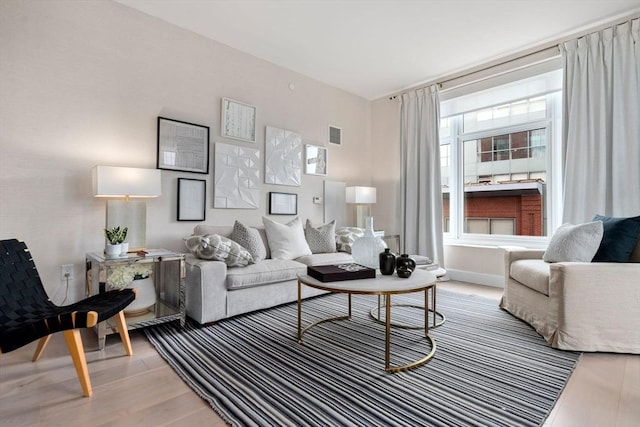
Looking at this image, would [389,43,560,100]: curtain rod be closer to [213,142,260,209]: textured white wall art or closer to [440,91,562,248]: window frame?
[440,91,562,248]: window frame

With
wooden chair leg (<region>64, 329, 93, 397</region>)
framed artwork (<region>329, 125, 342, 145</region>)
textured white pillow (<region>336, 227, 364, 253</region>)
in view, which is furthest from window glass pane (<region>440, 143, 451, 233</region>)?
wooden chair leg (<region>64, 329, 93, 397</region>)

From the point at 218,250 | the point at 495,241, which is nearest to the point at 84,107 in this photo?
the point at 218,250

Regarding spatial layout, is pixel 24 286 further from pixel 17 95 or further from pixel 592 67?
pixel 592 67

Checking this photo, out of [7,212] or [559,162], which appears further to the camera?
[559,162]

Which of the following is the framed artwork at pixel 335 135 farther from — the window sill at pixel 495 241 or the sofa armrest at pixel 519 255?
the sofa armrest at pixel 519 255

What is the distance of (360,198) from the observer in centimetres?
464

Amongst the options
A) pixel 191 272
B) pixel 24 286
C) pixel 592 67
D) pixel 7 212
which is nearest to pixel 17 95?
pixel 7 212

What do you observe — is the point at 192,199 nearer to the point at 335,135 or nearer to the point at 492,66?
the point at 335,135

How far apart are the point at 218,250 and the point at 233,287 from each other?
328mm

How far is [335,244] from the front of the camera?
395 cm

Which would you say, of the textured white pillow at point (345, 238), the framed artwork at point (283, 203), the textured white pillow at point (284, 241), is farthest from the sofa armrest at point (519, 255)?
the framed artwork at point (283, 203)

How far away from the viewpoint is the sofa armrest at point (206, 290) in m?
2.48

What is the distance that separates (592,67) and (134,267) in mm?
4605

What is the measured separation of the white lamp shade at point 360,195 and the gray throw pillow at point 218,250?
7.28ft
